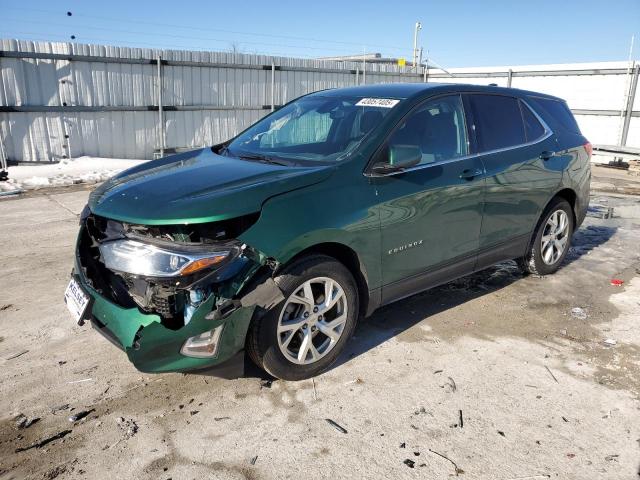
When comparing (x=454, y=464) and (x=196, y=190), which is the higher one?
(x=196, y=190)

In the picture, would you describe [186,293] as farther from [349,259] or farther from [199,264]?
[349,259]

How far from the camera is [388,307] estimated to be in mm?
4480

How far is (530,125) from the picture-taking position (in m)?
4.85

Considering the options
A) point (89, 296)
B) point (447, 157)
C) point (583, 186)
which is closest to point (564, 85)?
point (583, 186)

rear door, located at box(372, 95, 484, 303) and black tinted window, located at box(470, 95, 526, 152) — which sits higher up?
black tinted window, located at box(470, 95, 526, 152)

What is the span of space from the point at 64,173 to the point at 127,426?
914 centimetres

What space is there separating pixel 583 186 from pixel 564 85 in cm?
1169

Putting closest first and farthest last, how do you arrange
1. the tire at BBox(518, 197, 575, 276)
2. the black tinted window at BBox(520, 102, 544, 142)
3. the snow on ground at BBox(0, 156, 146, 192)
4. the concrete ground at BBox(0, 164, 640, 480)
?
1. the concrete ground at BBox(0, 164, 640, 480)
2. the black tinted window at BBox(520, 102, 544, 142)
3. the tire at BBox(518, 197, 575, 276)
4. the snow on ground at BBox(0, 156, 146, 192)

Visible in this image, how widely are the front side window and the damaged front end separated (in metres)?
1.38

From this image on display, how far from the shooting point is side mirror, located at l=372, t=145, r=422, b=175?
136 inches

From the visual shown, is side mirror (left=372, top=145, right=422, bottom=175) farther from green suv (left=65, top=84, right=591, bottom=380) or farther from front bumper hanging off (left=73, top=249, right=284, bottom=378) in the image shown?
front bumper hanging off (left=73, top=249, right=284, bottom=378)

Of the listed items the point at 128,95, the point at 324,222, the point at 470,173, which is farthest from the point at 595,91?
the point at 324,222

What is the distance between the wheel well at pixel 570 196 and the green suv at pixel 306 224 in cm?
43

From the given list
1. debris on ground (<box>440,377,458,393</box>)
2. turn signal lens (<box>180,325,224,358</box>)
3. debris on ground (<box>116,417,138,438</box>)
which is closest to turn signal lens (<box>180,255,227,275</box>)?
turn signal lens (<box>180,325,224,358</box>)
